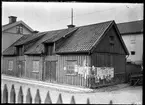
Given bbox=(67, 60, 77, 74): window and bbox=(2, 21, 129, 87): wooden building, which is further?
→ bbox=(67, 60, 77, 74): window

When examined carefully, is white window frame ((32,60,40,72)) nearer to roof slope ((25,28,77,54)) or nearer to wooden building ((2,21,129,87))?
wooden building ((2,21,129,87))

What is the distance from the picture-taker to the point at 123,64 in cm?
1548

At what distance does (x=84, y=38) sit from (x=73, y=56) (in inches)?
79.9

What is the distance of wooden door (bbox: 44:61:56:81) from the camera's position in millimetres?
14977

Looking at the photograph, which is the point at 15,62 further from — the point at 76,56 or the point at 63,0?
the point at 63,0

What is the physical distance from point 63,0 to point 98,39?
979 cm

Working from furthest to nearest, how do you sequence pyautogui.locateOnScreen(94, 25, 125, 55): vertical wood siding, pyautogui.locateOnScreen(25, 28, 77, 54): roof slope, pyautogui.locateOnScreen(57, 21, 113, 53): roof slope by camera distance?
pyautogui.locateOnScreen(25, 28, 77, 54): roof slope
pyautogui.locateOnScreen(94, 25, 125, 55): vertical wood siding
pyautogui.locateOnScreen(57, 21, 113, 53): roof slope

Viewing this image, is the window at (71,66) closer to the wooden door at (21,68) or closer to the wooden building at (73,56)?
the wooden building at (73,56)

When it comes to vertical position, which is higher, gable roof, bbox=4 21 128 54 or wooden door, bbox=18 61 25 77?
gable roof, bbox=4 21 128 54

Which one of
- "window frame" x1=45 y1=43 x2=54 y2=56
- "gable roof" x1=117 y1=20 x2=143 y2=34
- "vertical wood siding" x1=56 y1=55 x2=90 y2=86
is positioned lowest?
"vertical wood siding" x1=56 y1=55 x2=90 y2=86

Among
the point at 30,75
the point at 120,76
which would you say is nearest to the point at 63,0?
the point at 120,76

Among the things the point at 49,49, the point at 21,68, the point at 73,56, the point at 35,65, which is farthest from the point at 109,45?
the point at 21,68

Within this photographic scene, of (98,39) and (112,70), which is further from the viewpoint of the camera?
(112,70)

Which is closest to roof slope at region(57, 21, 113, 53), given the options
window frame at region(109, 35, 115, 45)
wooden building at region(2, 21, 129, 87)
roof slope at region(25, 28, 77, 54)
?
wooden building at region(2, 21, 129, 87)
